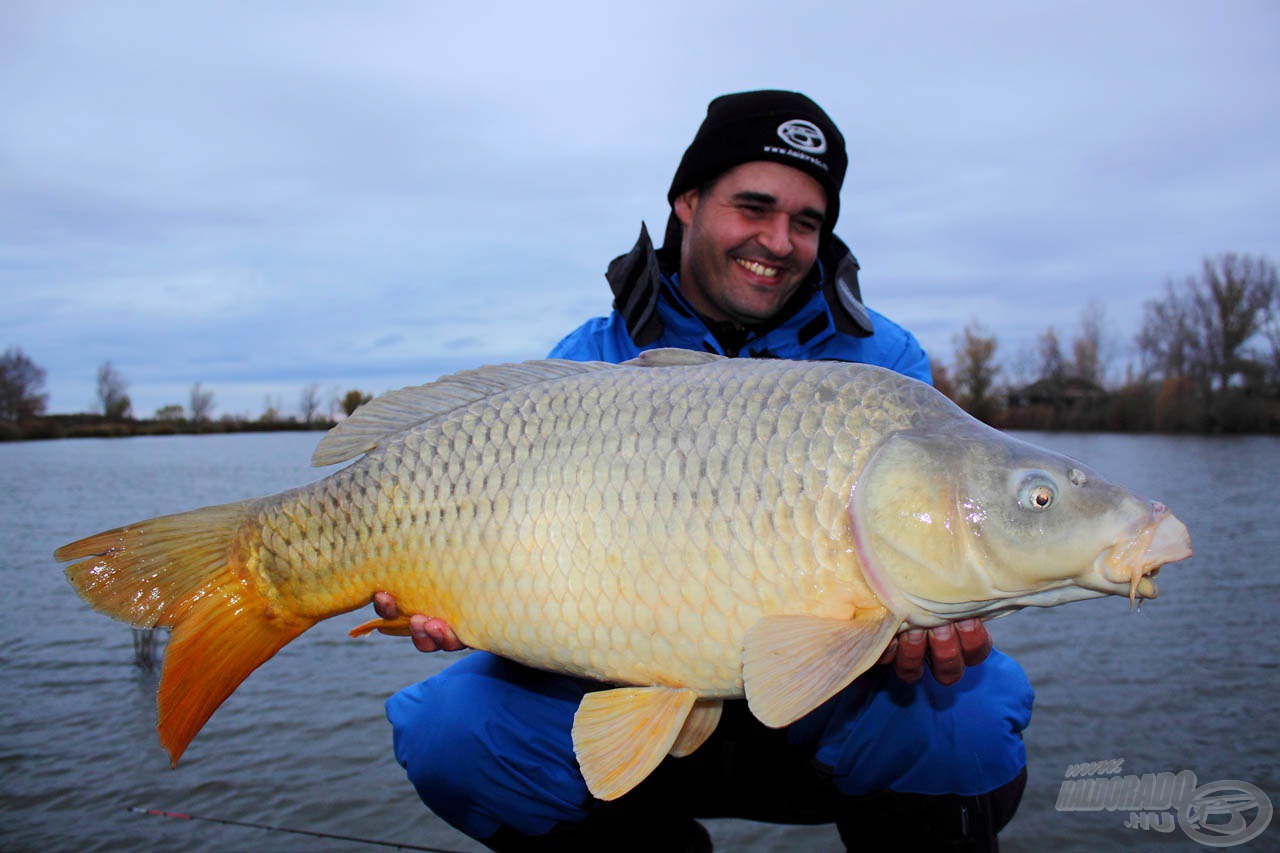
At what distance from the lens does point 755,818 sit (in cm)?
227

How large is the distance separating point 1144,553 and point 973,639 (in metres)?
0.40

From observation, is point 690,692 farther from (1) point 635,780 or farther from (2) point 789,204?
(2) point 789,204

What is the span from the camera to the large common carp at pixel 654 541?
4.52 ft

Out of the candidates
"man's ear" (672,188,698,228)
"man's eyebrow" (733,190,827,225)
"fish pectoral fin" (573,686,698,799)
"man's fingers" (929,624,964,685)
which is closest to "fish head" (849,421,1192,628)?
"man's fingers" (929,624,964,685)

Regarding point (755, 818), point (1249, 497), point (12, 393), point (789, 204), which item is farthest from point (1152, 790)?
point (12, 393)

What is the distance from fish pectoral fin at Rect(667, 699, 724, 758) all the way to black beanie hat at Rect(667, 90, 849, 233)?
1772 millimetres

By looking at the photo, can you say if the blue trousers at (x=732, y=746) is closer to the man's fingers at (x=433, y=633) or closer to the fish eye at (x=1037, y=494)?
the man's fingers at (x=433, y=633)

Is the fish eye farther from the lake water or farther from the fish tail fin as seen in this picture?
the lake water

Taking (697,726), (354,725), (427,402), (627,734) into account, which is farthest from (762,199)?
(354,725)

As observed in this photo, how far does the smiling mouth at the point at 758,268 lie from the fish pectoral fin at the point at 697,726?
154 cm

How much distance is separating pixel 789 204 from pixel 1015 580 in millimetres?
1705

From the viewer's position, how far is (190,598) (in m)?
1.70

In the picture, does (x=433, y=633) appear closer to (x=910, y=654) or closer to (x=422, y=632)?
(x=422, y=632)

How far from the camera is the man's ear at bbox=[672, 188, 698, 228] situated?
9.91 feet
